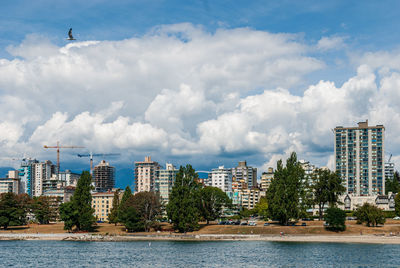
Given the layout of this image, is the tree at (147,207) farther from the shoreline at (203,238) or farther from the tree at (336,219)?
the tree at (336,219)

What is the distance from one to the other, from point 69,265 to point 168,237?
5594 cm

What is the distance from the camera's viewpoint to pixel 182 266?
86.9 meters

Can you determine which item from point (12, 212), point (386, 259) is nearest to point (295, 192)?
point (386, 259)

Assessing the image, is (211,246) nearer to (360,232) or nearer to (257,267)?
(257,267)

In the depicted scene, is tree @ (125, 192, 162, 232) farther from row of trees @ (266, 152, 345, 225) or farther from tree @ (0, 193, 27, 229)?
tree @ (0, 193, 27, 229)

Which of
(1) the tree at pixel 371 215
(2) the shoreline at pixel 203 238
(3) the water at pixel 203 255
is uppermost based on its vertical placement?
(1) the tree at pixel 371 215

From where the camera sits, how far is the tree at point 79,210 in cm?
15912

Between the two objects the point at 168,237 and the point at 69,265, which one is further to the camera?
the point at 168,237

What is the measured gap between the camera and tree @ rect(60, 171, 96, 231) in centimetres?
15912

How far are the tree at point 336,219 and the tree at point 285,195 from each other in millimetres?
9487

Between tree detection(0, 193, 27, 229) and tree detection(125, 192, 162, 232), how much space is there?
42.6m

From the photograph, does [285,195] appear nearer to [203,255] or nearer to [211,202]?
[211,202]

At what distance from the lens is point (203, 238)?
14300cm

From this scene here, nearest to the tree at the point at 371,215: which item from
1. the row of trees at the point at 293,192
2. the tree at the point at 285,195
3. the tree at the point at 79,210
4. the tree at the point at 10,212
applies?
the row of trees at the point at 293,192
